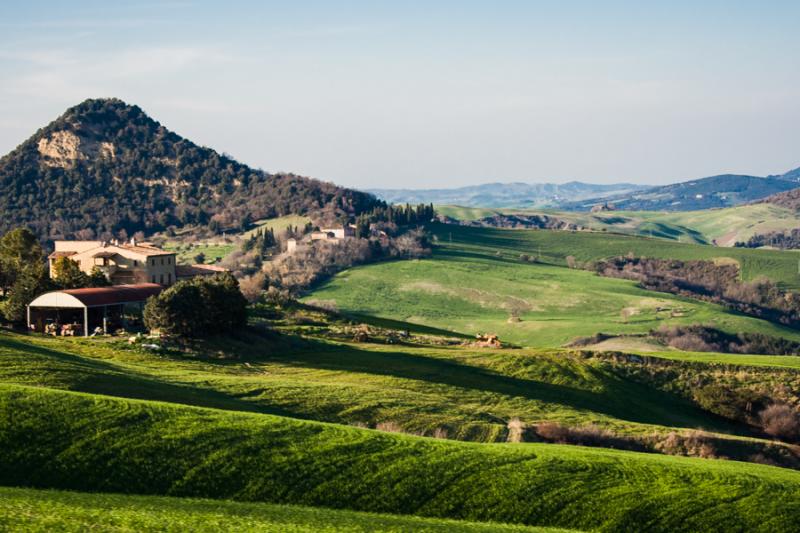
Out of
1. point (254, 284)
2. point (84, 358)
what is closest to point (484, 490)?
point (84, 358)

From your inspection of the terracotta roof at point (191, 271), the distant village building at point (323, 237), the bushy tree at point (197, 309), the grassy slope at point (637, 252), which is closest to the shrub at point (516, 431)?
the bushy tree at point (197, 309)

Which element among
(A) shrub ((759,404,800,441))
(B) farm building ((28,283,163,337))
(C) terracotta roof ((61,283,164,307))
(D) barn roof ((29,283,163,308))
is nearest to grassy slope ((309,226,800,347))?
(A) shrub ((759,404,800,441))

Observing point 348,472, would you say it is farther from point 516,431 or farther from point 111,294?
point 111,294

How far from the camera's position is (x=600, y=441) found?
145ft

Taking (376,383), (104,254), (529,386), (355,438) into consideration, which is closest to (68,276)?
(104,254)

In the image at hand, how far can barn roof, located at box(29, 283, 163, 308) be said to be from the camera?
6364cm

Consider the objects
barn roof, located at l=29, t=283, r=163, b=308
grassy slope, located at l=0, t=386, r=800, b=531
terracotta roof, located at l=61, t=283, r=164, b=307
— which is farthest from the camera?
terracotta roof, located at l=61, t=283, r=164, b=307

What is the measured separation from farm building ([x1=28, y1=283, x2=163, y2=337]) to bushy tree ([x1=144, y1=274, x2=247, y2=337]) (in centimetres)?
550

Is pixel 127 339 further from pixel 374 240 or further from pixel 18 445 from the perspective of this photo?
pixel 374 240

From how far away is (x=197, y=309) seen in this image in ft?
202

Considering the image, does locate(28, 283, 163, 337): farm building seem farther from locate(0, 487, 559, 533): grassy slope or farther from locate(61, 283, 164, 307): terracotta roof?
locate(0, 487, 559, 533): grassy slope

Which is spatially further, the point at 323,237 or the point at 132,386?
the point at 323,237

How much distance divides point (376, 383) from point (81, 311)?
25.6 metres

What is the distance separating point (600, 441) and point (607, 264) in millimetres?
139752
